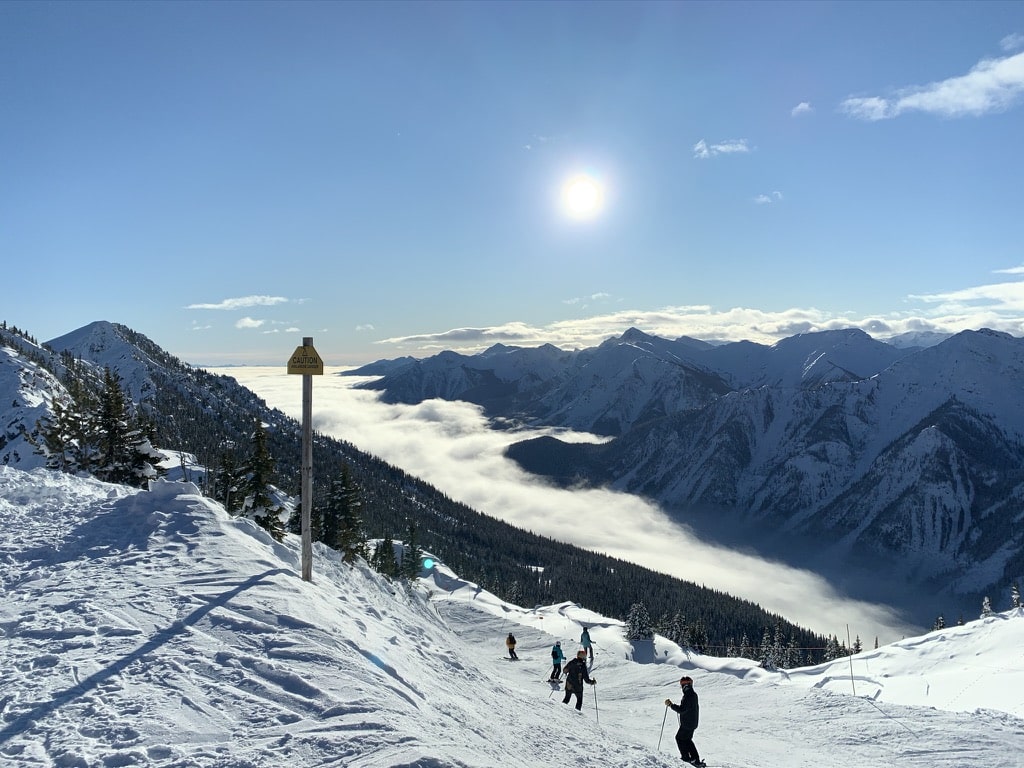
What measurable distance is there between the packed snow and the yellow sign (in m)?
5.11

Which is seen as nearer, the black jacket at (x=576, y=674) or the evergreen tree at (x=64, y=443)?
the black jacket at (x=576, y=674)

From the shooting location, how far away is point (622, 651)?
64312mm

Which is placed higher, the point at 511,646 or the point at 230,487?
the point at 230,487

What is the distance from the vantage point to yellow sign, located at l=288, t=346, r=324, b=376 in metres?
17.0

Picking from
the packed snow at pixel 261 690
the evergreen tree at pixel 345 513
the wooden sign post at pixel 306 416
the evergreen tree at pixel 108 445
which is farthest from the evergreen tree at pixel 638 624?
the wooden sign post at pixel 306 416

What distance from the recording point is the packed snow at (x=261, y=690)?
784 cm

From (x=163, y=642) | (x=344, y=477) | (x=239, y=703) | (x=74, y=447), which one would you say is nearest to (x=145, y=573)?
(x=163, y=642)

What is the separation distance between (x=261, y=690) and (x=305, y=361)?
33.2 ft

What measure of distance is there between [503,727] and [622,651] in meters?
58.8

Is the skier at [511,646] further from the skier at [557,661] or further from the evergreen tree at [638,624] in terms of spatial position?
the evergreen tree at [638,624]

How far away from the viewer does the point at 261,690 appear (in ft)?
29.6

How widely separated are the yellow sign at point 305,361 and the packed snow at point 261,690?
5.11m

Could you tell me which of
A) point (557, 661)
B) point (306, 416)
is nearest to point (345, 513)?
point (557, 661)

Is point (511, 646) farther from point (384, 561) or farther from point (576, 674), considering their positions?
point (384, 561)
